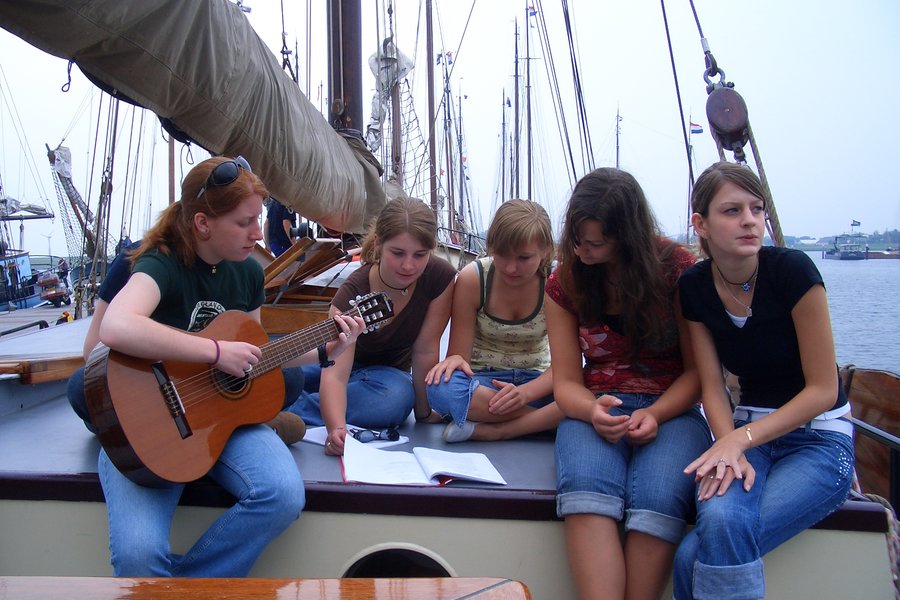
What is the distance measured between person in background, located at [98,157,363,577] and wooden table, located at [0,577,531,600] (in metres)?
0.72

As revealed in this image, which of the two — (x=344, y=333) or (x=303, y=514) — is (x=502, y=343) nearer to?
(x=344, y=333)

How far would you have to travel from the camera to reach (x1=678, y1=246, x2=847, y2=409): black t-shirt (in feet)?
5.85

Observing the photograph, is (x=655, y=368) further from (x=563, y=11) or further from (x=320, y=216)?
(x=563, y=11)

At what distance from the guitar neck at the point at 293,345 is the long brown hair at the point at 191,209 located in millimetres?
349

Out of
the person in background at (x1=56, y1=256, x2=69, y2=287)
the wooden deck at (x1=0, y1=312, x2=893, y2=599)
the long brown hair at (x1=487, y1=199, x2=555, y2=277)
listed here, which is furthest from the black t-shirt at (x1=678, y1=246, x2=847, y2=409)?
the person in background at (x1=56, y1=256, x2=69, y2=287)

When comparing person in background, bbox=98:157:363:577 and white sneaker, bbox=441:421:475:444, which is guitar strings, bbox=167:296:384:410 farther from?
white sneaker, bbox=441:421:475:444

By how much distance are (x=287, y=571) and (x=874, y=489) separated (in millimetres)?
2661

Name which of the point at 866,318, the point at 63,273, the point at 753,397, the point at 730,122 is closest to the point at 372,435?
the point at 753,397

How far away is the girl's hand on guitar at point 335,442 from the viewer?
213cm

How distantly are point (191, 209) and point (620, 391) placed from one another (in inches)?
55.8

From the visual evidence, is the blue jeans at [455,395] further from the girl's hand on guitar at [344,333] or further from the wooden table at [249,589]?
the wooden table at [249,589]

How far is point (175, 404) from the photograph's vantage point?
1.72 metres

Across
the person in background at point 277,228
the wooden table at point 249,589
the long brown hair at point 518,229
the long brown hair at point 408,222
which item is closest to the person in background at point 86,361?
the long brown hair at point 408,222

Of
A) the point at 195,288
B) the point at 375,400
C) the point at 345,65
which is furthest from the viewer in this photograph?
the point at 345,65
